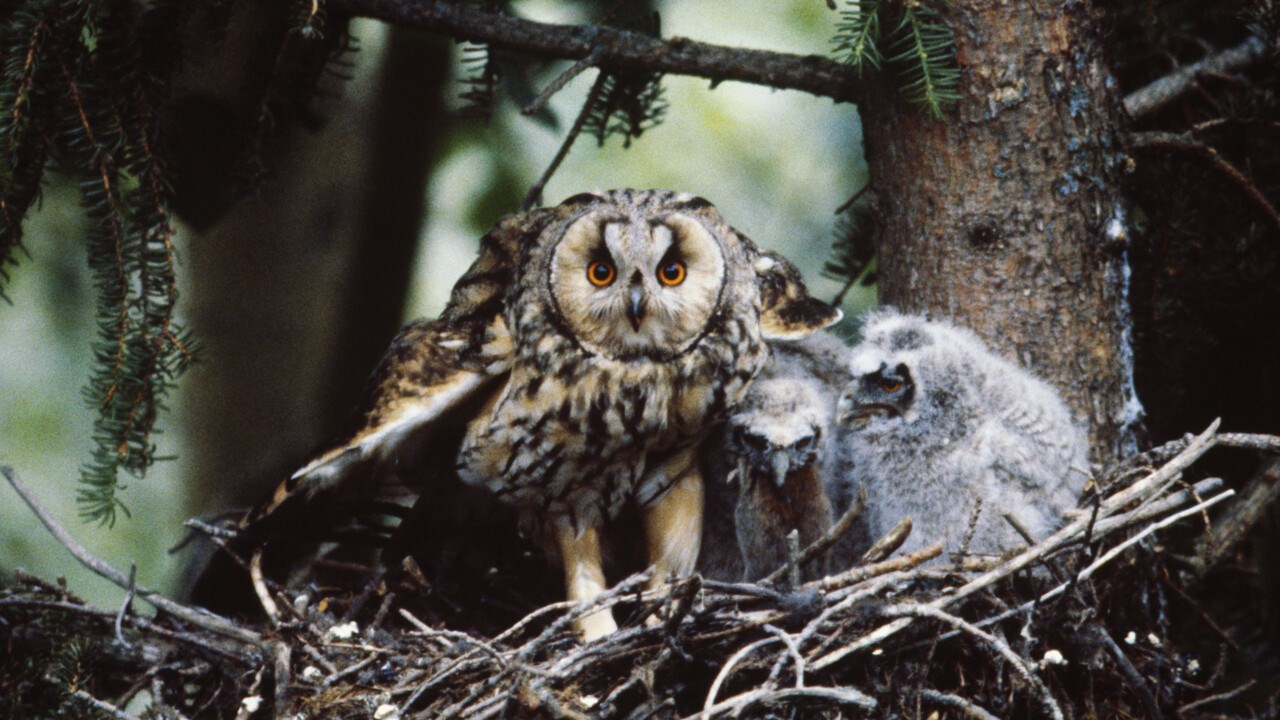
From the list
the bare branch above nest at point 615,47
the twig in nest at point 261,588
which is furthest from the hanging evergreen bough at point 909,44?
the twig in nest at point 261,588

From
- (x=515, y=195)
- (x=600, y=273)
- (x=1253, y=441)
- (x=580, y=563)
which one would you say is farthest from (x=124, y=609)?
(x=1253, y=441)

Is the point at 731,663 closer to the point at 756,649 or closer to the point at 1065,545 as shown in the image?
the point at 756,649

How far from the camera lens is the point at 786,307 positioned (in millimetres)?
3170

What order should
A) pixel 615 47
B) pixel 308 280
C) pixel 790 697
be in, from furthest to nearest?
pixel 308 280 → pixel 615 47 → pixel 790 697

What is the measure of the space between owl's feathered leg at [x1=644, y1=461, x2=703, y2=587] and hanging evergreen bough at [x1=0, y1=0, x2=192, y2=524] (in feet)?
3.92

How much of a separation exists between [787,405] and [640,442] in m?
0.36

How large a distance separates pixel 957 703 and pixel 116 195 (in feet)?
6.51

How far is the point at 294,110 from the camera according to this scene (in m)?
3.21

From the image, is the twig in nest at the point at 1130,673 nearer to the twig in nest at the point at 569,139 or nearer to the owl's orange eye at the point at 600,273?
the owl's orange eye at the point at 600,273

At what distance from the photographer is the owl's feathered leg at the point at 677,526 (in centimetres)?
317

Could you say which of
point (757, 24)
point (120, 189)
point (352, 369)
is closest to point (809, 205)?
point (757, 24)

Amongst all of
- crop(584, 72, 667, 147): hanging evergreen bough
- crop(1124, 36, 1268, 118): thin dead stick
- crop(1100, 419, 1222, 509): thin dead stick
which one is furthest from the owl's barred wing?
crop(1124, 36, 1268, 118): thin dead stick

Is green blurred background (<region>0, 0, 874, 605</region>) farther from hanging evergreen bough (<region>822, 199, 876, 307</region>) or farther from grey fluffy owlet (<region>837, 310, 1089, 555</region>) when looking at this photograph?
grey fluffy owlet (<region>837, 310, 1089, 555</region>)

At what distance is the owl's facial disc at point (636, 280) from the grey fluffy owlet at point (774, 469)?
25cm
